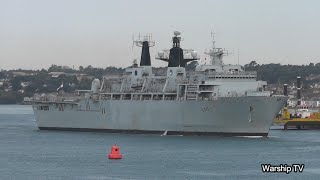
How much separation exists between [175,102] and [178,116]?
4.01 ft

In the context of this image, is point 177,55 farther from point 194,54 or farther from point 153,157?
point 153,157

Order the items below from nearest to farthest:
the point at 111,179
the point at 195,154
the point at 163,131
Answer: the point at 111,179 < the point at 195,154 < the point at 163,131

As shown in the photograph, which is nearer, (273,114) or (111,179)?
(111,179)

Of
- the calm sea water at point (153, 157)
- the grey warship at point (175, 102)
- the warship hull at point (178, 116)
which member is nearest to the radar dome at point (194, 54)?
the grey warship at point (175, 102)

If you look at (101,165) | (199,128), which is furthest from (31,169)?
(199,128)

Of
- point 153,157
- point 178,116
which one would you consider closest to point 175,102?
point 178,116

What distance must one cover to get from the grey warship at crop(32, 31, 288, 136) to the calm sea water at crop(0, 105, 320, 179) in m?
1.47

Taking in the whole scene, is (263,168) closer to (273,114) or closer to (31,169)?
(31,169)

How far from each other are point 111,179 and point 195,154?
1504cm

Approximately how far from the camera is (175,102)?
82938 mm

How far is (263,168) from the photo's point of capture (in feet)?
189

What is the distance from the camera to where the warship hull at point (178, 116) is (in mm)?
79000

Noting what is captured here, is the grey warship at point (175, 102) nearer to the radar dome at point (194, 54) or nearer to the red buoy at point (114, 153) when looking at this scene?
the radar dome at point (194, 54)

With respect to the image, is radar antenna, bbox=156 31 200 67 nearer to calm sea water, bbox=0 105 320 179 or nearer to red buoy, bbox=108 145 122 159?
calm sea water, bbox=0 105 320 179
